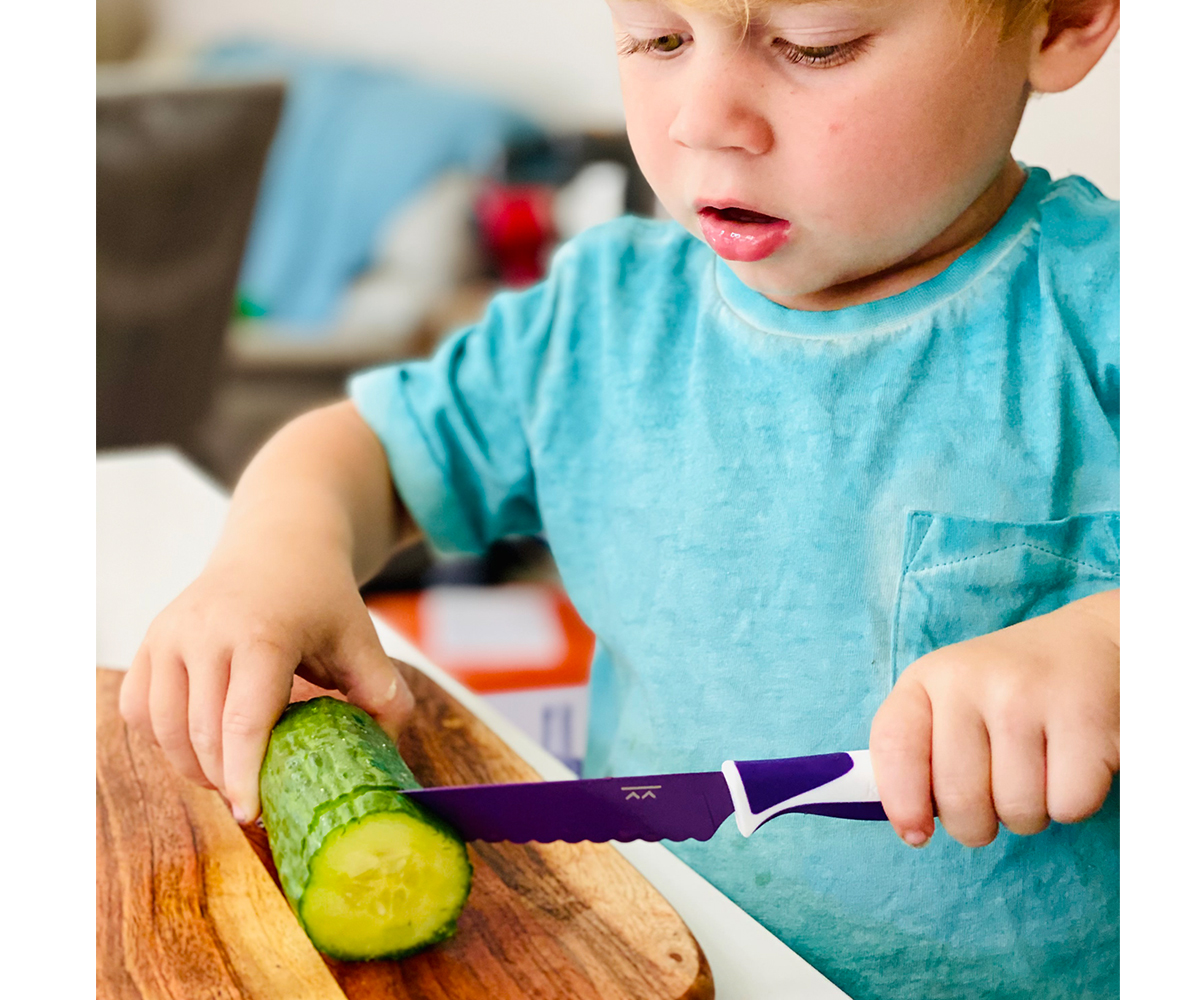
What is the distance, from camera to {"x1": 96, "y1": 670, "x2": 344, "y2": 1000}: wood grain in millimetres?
386

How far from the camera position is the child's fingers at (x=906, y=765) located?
1.23ft

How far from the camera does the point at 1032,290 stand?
47 cm

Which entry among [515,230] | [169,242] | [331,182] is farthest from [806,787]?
[331,182]

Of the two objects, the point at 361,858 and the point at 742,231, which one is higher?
the point at 742,231

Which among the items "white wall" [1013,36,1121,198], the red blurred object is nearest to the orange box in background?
"white wall" [1013,36,1121,198]

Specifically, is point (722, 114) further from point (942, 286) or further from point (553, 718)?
point (553, 718)

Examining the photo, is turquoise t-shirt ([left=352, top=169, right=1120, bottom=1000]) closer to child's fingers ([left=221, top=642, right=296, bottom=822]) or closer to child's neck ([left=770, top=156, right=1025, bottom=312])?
child's neck ([left=770, top=156, right=1025, bottom=312])

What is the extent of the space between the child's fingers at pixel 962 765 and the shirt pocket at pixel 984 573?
81mm

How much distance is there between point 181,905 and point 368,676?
102 mm

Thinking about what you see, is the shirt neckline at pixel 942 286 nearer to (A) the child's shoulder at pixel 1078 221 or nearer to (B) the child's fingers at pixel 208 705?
(A) the child's shoulder at pixel 1078 221

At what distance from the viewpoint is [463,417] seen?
59 cm

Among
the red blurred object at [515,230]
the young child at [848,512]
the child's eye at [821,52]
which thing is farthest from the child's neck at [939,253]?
the red blurred object at [515,230]
